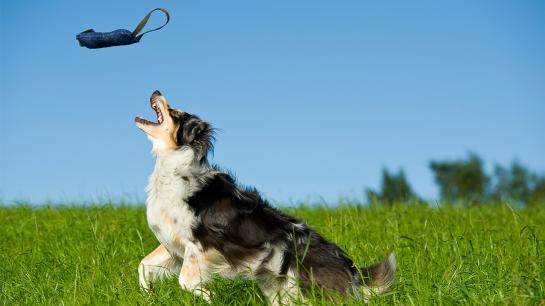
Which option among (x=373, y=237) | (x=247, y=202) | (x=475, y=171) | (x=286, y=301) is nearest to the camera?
(x=286, y=301)

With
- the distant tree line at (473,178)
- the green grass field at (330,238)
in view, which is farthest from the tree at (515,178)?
the green grass field at (330,238)

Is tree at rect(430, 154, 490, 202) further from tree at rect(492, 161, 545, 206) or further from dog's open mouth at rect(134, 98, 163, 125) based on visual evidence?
dog's open mouth at rect(134, 98, 163, 125)

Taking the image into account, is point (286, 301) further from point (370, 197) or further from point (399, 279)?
point (370, 197)

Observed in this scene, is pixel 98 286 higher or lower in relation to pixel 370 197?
lower

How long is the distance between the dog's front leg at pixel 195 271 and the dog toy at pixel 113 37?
2618 millimetres

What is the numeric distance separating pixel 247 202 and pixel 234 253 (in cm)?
50

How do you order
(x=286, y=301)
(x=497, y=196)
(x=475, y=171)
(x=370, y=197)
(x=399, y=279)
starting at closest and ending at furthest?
(x=286, y=301) → (x=399, y=279) → (x=370, y=197) → (x=497, y=196) → (x=475, y=171)

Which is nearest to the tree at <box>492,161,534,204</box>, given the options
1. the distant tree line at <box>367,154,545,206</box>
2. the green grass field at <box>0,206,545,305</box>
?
the distant tree line at <box>367,154,545,206</box>

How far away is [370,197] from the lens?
35.3ft

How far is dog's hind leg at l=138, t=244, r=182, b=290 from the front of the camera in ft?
19.9

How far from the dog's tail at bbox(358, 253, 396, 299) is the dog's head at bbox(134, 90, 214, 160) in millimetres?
1844

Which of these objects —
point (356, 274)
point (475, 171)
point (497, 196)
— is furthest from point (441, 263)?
point (475, 171)

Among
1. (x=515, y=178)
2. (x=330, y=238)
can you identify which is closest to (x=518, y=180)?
(x=515, y=178)

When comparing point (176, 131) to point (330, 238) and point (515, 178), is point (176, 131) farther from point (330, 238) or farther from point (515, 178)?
point (515, 178)
